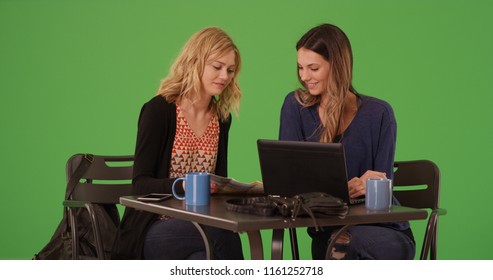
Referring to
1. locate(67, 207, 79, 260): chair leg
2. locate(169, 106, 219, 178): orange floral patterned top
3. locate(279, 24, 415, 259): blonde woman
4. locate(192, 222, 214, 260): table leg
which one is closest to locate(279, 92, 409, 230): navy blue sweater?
locate(279, 24, 415, 259): blonde woman

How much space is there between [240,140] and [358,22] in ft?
3.58

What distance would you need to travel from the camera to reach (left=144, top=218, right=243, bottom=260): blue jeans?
3.00 metres

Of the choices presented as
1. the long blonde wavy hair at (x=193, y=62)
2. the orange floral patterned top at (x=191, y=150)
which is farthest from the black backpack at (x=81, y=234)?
the long blonde wavy hair at (x=193, y=62)

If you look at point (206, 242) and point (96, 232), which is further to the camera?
point (96, 232)

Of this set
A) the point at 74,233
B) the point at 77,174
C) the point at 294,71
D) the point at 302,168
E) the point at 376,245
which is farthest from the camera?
the point at 294,71

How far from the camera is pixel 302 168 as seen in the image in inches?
103

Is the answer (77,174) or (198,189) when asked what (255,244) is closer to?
(198,189)

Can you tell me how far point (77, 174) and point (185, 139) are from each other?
0.51m

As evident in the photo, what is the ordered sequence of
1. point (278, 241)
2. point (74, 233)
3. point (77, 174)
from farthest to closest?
point (77, 174)
point (74, 233)
point (278, 241)

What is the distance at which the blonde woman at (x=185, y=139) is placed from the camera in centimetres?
303

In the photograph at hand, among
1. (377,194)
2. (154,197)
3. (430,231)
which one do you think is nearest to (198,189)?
(154,197)
